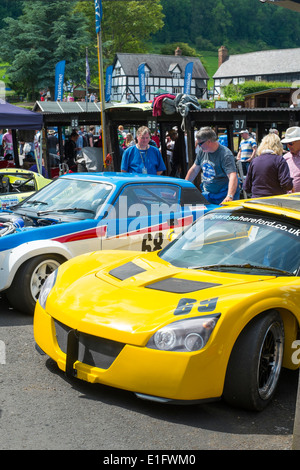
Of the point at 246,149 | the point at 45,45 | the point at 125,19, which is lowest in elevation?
the point at 246,149

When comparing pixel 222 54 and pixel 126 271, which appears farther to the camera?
pixel 222 54

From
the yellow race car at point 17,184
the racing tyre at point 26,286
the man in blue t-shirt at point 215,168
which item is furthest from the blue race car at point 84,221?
the yellow race car at point 17,184

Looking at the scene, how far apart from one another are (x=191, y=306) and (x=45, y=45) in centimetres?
5634

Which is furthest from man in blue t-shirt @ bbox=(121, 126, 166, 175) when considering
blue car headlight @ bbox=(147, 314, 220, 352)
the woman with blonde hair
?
blue car headlight @ bbox=(147, 314, 220, 352)

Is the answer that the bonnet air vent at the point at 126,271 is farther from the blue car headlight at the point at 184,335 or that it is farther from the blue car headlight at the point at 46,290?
the blue car headlight at the point at 184,335

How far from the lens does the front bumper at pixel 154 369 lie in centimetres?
349

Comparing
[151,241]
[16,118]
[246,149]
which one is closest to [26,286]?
[151,241]

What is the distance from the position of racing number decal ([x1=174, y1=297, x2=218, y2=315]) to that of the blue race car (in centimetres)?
253

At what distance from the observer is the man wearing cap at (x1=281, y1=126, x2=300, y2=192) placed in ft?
24.1

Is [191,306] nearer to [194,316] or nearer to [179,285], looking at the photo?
[194,316]

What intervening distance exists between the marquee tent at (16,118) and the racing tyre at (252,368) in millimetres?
11008

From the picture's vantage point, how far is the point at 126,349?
360 cm

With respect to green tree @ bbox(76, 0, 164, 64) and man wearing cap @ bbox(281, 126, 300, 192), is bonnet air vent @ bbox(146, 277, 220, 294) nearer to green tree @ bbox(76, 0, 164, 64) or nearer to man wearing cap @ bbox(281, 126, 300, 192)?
man wearing cap @ bbox(281, 126, 300, 192)

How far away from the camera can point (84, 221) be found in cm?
640
